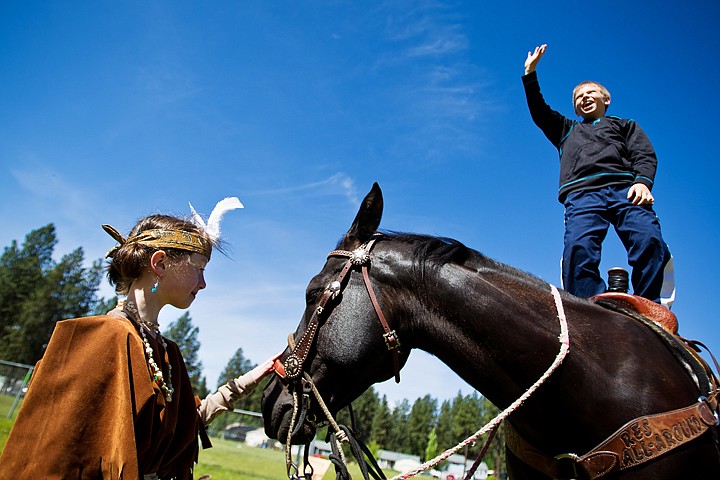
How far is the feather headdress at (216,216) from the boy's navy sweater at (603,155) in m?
2.52

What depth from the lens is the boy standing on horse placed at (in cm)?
296

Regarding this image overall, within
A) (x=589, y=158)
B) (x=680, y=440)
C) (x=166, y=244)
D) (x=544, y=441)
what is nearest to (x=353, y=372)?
(x=544, y=441)

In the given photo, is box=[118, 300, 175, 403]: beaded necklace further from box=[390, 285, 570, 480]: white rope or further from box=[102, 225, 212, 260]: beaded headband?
box=[390, 285, 570, 480]: white rope

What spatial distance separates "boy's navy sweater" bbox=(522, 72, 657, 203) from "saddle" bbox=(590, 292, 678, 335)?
0.95 meters

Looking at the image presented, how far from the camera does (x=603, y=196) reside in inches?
126

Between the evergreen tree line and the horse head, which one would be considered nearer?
the horse head

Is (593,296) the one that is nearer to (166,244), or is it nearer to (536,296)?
(536,296)

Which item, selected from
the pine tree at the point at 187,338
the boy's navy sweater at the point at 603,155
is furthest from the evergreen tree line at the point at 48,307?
the boy's navy sweater at the point at 603,155

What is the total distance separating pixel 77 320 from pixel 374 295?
4.50ft

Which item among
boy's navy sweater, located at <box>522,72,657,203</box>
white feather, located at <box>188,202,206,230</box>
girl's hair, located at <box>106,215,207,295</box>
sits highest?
boy's navy sweater, located at <box>522,72,657,203</box>

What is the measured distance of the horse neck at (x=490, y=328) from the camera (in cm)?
219

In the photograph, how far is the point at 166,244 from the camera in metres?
2.46

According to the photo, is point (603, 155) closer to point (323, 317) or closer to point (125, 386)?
point (323, 317)

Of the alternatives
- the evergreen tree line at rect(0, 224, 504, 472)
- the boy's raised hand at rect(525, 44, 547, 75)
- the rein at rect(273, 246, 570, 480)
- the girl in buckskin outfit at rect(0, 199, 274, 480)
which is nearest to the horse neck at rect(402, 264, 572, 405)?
the rein at rect(273, 246, 570, 480)
